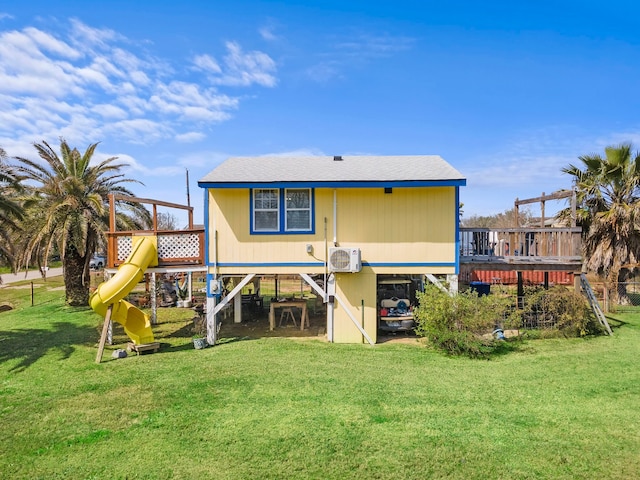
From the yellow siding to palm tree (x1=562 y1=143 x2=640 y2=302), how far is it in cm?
841

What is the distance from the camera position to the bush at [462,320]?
9.85 meters

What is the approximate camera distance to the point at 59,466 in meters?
5.10

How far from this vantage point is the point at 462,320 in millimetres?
9977

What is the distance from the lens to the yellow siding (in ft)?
37.7

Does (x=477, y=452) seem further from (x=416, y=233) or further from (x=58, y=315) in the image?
(x=58, y=315)

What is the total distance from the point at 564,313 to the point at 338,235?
279 inches

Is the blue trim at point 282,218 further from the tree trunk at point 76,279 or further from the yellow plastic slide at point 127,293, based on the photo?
the tree trunk at point 76,279

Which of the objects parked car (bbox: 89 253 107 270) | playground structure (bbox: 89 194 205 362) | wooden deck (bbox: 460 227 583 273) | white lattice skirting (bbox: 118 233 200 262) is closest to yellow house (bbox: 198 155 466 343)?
white lattice skirting (bbox: 118 233 200 262)

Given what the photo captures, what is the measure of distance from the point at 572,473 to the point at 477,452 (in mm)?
1085

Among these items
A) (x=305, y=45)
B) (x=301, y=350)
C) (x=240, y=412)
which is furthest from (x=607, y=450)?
(x=305, y=45)

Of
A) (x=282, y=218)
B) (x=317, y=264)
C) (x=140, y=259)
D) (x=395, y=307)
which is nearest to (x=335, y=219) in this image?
(x=317, y=264)

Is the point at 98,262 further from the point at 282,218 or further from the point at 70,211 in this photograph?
the point at 282,218

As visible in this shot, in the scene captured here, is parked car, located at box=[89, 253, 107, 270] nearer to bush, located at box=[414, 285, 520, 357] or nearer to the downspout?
the downspout

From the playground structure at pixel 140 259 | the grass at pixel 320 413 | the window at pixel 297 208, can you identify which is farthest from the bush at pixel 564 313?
the playground structure at pixel 140 259
